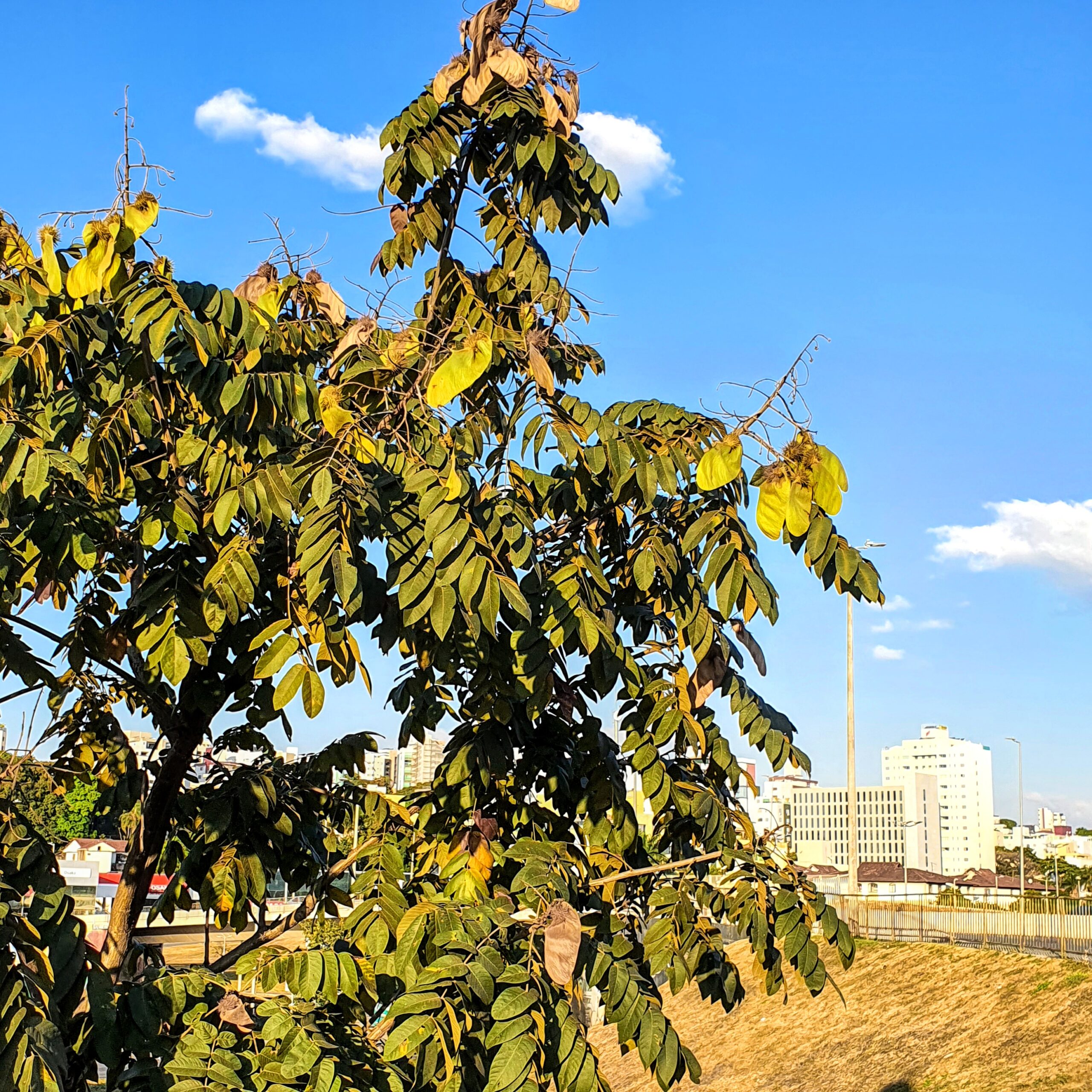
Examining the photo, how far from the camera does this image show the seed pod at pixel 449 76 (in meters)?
4.11

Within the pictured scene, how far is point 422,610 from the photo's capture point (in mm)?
2740

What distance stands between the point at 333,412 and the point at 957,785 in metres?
211

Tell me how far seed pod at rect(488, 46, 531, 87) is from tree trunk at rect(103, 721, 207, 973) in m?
2.56

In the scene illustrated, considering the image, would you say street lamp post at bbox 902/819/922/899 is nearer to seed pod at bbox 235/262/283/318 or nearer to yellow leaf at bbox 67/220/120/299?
seed pod at bbox 235/262/283/318

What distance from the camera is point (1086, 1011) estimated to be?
18.9 meters

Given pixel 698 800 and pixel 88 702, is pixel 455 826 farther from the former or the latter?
pixel 88 702

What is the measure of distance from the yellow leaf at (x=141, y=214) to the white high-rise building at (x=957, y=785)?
189 meters

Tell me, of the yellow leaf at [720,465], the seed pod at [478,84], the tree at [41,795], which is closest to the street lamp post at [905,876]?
the tree at [41,795]

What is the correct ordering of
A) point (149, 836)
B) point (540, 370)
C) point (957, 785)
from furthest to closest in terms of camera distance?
point (957, 785) < point (149, 836) < point (540, 370)

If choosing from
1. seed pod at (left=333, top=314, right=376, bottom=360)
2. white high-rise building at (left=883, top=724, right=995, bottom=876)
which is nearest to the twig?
seed pod at (left=333, top=314, right=376, bottom=360)

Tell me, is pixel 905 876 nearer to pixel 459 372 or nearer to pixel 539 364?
pixel 539 364

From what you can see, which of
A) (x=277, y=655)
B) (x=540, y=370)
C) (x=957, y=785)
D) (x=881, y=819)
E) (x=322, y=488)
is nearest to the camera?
(x=322, y=488)

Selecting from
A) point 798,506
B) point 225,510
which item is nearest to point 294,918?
point 225,510

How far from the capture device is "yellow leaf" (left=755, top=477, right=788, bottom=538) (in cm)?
294
